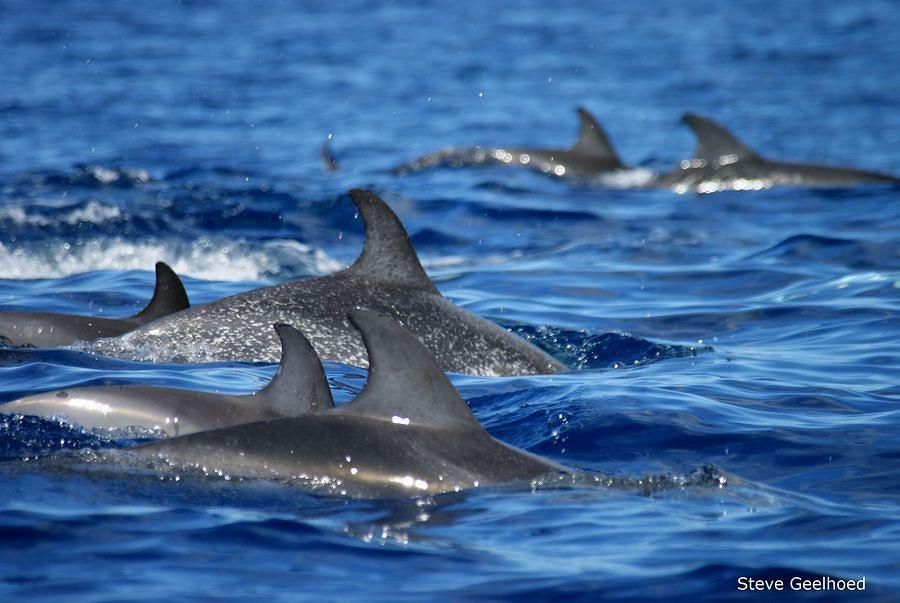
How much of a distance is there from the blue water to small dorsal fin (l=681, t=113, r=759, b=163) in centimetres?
125

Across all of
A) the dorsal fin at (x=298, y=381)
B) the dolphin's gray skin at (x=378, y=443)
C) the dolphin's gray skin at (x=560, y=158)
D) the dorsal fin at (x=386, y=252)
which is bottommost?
the dolphin's gray skin at (x=378, y=443)

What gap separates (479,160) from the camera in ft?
73.0

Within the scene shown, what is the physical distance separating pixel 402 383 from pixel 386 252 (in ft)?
10.4

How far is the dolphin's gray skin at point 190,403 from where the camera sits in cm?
659

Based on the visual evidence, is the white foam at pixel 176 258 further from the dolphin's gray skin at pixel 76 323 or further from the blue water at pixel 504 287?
the dolphin's gray skin at pixel 76 323

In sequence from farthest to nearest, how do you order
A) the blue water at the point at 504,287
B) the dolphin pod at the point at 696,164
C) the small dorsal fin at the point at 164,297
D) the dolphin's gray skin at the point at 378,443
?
the dolphin pod at the point at 696,164 → the small dorsal fin at the point at 164,297 → the dolphin's gray skin at the point at 378,443 → the blue water at the point at 504,287

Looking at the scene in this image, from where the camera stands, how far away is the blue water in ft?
18.5

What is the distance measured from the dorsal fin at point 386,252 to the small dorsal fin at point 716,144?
11.8m

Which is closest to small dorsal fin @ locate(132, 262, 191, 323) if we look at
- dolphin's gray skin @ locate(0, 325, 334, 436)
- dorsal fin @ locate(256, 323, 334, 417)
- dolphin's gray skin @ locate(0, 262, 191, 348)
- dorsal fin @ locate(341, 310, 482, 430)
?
dolphin's gray skin @ locate(0, 262, 191, 348)

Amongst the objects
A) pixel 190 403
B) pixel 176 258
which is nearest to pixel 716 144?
pixel 176 258

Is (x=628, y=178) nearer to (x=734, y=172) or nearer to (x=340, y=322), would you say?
(x=734, y=172)

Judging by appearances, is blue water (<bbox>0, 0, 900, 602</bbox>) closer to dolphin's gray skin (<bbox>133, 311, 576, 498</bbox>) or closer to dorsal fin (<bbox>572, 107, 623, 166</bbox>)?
dolphin's gray skin (<bbox>133, 311, 576, 498</bbox>)

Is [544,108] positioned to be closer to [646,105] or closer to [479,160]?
[646,105]

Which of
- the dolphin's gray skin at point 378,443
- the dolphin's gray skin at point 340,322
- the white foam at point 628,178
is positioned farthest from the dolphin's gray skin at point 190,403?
the white foam at point 628,178
